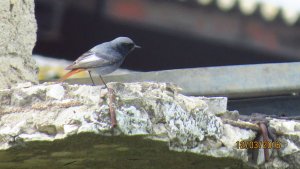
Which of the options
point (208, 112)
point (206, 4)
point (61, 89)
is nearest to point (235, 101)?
point (208, 112)

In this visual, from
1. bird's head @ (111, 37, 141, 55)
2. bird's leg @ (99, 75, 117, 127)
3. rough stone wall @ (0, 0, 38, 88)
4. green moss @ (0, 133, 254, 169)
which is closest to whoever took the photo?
bird's leg @ (99, 75, 117, 127)

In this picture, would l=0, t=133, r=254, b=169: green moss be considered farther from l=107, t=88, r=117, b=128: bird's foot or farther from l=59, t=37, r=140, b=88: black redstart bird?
l=59, t=37, r=140, b=88: black redstart bird

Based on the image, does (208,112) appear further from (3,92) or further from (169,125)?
(3,92)

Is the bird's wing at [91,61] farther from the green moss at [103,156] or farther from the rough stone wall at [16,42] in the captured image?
the green moss at [103,156]

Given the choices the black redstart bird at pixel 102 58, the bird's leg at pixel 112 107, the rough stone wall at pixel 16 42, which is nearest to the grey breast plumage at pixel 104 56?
the black redstart bird at pixel 102 58

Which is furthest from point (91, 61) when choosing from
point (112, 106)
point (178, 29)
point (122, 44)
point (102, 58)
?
point (178, 29)
